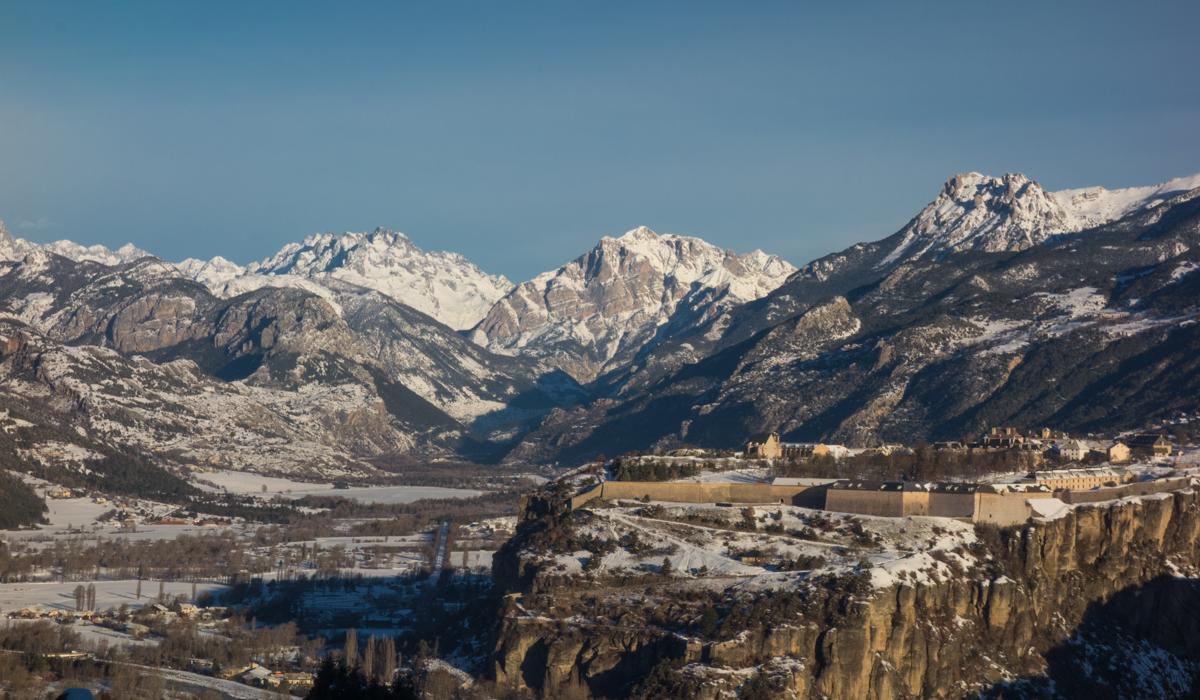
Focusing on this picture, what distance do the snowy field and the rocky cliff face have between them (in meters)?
63.1

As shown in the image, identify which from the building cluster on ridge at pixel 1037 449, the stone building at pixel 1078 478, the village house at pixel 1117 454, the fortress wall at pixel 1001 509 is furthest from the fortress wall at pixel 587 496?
the village house at pixel 1117 454

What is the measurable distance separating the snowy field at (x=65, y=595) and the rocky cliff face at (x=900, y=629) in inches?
2483

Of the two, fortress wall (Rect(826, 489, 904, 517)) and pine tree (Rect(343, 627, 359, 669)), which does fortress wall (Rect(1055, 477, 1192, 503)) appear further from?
pine tree (Rect(343, 627, 359, 669))

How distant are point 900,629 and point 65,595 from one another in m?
108

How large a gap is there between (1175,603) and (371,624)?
75.0m

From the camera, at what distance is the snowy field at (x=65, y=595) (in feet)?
591

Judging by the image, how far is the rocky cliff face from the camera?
114 meters

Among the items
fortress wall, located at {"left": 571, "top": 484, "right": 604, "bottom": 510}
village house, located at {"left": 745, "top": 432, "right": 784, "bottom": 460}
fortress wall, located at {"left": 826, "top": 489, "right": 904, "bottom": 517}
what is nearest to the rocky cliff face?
fortress wall, located at {"left": 826, "top": 489, "right": 904, "bottom": 517}

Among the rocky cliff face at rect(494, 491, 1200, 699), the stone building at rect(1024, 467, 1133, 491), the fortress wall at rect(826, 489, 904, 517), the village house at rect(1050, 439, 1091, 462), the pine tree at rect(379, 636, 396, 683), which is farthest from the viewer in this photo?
the village house at rect(1050, 439, 1091, 462)

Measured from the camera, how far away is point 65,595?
190 meters

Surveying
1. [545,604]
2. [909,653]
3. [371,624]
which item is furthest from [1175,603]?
[371,624]

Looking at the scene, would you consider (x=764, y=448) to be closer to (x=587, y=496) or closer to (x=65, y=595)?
(x=587, y=496)

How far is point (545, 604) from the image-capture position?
126812 mm

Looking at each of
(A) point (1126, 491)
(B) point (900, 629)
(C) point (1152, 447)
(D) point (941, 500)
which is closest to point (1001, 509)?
(D) point (941, 500)
